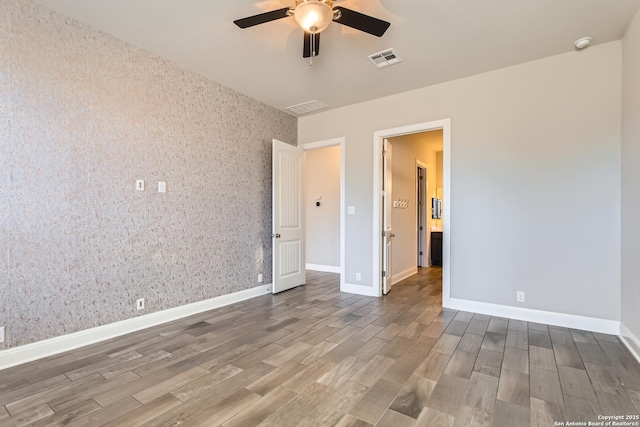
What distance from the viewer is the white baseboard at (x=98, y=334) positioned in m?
2.36

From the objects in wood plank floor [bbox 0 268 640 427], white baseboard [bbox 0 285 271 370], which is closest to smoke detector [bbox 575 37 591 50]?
wood plank floor [bbox 0 268 640 427]

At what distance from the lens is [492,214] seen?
3.52 meters

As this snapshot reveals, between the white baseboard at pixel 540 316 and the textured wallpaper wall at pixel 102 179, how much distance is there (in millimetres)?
2955

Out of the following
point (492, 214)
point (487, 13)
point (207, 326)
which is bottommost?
point (207, 326)

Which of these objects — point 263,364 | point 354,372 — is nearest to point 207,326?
point 263,364

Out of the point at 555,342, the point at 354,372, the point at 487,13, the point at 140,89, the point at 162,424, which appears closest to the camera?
the point at 162,424

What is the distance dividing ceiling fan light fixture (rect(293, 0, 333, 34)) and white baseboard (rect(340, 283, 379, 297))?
11.3 feet

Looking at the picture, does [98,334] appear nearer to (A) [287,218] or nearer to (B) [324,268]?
(A) [287,218]

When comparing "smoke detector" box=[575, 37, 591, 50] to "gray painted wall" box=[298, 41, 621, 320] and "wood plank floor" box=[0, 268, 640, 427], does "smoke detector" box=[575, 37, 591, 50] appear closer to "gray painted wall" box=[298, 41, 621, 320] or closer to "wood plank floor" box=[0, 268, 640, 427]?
"gray painted wall" box=[298, 41, 621, 320]

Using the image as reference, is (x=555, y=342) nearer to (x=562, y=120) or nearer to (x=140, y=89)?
(x=562, y=120)

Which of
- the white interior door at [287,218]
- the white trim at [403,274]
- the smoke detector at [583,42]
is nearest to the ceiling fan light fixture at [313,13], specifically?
the white interior door at [287,218]

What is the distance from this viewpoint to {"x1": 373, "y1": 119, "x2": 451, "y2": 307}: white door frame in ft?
12.4

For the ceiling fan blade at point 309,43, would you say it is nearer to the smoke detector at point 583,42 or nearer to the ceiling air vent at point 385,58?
the ceiling air vent at point 385,58

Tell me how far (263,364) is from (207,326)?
1.12 metres
